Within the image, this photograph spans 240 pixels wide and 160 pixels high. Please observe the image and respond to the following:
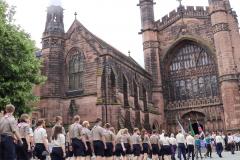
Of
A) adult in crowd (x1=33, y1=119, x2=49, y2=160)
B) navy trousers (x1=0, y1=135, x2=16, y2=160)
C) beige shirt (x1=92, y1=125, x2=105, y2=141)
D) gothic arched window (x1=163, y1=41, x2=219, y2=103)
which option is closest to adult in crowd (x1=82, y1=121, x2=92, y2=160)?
beige shirt (x1=92, y1=125, x2=105, y2=141)

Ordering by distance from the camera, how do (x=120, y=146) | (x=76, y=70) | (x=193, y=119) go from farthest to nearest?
(x=193, y=119) < (x=76, y=70) < (x=120, y=146)

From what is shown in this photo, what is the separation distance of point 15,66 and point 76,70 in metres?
10.7

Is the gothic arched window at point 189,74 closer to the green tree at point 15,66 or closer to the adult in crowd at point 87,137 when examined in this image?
the green tree at point 15,66

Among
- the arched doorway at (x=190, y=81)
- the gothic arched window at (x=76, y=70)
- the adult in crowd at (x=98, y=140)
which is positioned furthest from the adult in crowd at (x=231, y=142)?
the adult in crowd at (x=98, y=140)

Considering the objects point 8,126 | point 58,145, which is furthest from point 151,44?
point 8,126

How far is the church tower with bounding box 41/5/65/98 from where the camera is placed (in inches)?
1110

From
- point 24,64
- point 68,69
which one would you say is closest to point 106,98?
point 68,69

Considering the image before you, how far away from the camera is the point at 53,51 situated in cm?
2912

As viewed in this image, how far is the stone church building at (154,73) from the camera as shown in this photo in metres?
27.8

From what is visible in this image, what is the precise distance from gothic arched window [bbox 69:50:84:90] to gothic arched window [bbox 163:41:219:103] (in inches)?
588

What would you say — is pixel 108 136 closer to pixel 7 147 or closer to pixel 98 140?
pixel 98 140

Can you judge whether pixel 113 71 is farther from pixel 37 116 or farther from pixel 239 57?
pixel 239 57

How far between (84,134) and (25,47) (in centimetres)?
996

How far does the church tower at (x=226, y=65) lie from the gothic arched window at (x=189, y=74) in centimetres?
306
